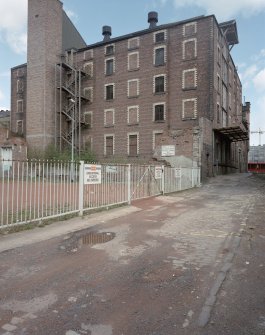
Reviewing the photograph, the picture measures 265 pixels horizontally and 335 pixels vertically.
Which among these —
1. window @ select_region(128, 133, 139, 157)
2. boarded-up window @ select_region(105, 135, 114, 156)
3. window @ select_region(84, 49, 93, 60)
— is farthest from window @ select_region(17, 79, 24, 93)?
window @ select_region(128, 133, 139, 157)

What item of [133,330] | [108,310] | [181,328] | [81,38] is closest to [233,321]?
[181,328]

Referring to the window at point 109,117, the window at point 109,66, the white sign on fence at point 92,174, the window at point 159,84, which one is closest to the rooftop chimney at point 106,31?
the window at point 109,66

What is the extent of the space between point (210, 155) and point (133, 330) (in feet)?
101

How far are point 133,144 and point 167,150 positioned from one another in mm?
7724

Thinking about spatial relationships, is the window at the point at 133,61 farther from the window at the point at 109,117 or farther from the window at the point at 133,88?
the window at the point at 109,117

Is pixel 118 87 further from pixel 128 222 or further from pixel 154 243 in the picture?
pixel 154 243

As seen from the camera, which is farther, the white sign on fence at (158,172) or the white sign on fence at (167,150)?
the white sign on fence at (167,150)

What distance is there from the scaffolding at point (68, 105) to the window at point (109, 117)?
117 inches

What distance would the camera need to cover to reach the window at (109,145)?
1642 inches

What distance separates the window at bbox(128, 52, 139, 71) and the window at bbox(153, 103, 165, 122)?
5.52 m

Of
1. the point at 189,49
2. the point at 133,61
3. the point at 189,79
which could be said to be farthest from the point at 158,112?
the point at 189,49

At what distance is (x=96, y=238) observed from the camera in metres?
7.86

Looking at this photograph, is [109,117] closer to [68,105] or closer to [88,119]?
[88,119]

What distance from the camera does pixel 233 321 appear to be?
3.74 meters
